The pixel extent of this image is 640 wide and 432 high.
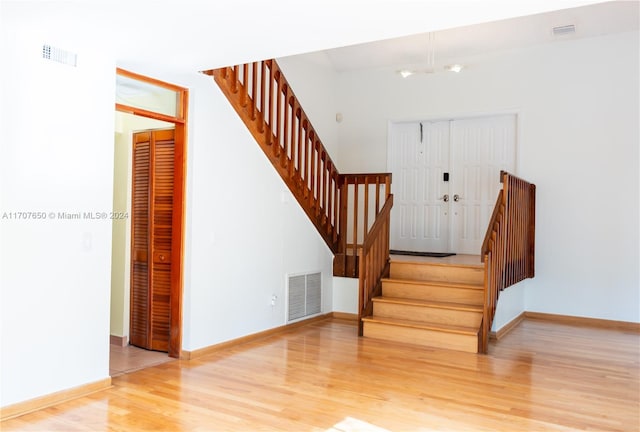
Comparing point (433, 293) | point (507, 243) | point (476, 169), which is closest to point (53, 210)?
point (433, 293)

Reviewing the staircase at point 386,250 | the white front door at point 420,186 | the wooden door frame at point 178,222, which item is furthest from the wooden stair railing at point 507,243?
the wooden door frame at point 178,222

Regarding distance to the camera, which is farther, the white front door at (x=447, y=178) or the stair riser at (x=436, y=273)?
the white front door at (x=447, y=178)

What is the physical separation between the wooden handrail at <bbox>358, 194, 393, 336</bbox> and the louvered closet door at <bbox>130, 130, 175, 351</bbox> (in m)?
2.02

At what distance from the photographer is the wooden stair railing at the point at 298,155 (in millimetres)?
→ 5367

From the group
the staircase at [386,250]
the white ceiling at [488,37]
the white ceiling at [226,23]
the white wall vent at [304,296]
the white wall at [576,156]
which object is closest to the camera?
the white ceiling at [226,23]

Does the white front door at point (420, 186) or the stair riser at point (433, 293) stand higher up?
the white front door at point (420, 186)

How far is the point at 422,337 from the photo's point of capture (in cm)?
544

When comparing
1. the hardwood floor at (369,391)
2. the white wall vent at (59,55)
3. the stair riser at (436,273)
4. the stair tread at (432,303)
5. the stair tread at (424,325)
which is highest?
the white wall vent at (59,55)

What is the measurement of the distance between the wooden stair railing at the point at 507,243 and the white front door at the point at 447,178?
75 centimetres

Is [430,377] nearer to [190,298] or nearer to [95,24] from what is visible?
[190,298]

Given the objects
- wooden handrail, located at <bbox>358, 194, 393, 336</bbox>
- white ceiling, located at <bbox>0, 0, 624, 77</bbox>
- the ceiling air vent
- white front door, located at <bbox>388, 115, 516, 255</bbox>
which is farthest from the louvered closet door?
the ceiling air vent

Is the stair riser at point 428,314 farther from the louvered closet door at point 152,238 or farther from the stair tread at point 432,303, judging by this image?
the louvered closet door at point 152,238

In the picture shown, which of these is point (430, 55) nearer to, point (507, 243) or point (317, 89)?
point (317, 89)

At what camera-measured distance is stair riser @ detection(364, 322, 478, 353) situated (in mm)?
5195
